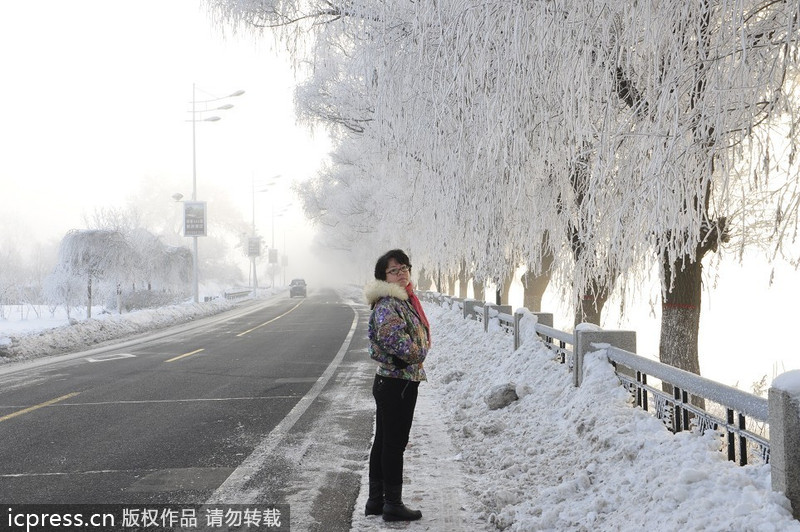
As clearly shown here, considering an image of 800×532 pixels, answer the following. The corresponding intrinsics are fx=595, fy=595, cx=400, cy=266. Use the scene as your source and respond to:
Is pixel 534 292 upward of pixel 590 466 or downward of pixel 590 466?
upward

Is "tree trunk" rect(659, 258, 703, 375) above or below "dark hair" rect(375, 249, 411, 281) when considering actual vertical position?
below

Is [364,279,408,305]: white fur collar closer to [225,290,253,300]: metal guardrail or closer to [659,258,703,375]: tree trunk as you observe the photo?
[659,258,703,375]: tree trunk

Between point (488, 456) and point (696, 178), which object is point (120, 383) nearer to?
point (488, 456)

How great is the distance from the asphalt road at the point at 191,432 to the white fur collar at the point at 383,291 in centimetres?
163

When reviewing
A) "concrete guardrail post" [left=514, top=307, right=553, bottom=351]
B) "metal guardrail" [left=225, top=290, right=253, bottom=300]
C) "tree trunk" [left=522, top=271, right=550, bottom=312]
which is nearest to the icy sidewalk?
"concrete guardrail post" [left=514, top=307, right=553, bottom=351]

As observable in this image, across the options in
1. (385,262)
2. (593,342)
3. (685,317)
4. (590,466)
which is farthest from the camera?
(685,317)

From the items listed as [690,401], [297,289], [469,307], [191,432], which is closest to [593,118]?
[690,401]

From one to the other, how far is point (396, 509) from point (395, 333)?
1.26 m

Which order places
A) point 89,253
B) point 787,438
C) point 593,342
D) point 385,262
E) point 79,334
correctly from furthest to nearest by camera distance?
point 89,253 → point 79,334 → point 593,342 → point 385,262 → point 787,438

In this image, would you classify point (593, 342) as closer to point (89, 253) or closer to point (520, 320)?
point (520, 320)

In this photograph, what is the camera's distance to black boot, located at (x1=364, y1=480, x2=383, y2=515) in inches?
173

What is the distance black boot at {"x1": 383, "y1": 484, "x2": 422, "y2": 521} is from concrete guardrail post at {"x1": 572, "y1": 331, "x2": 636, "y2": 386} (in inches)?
93.3

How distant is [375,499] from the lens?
14.6 ft

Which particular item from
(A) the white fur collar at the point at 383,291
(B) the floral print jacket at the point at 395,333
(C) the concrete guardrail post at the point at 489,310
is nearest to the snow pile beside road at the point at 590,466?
(B) the floral print jacket at the point at 395,333
